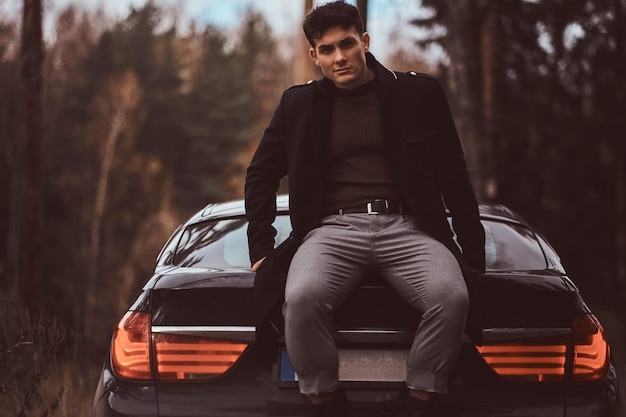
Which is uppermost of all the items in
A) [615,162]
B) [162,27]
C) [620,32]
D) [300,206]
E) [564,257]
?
[162,27]

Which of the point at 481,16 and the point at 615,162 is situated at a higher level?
the point at 481,16

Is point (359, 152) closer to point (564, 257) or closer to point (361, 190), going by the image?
point (361, 190)

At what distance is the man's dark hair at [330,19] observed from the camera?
11.1ft

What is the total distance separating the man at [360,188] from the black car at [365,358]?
82 mm

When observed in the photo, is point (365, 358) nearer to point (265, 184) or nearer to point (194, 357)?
point (194, 357)

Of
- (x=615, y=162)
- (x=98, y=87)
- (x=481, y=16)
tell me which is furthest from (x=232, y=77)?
(x=481, y=16)

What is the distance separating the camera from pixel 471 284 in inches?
118

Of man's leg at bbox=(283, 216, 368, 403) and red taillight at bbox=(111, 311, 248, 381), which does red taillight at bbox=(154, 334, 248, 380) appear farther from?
man's leg at bbox=(283, 216, 368, 403)

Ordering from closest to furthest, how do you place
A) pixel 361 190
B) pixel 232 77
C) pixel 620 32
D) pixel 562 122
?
pixel 361 190 < pixel 620 32 < pixel 562 122 < pixel 232 77

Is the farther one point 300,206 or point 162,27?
point 162,27

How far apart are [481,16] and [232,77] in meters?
38.8

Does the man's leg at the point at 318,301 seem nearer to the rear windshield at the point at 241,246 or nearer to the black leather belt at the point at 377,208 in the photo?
the black leather belt at the point at 377,208

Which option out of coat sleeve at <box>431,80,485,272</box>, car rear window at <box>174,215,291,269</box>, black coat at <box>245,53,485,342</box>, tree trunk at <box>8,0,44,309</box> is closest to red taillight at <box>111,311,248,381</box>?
black coat at <box>245,53,485,342</box>

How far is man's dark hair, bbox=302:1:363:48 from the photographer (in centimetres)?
339
